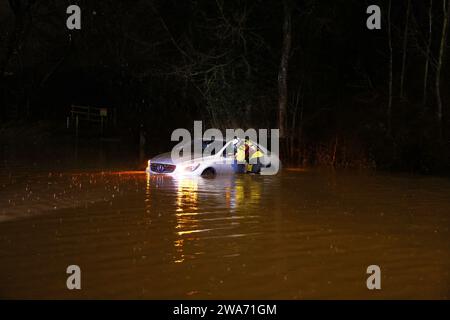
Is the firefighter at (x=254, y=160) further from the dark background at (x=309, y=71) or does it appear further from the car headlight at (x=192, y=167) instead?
the dark background at (x=309, y=71)

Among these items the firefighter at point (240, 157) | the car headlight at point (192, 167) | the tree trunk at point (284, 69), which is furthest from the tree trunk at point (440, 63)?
the car headlight at point (192, 167)

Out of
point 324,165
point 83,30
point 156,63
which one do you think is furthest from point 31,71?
point 324,165

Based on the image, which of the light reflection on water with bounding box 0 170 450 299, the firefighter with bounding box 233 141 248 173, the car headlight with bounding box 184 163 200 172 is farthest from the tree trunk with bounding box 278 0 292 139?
the light reflection on water with bounding box 0 170 450 299

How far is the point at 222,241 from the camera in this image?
922cm

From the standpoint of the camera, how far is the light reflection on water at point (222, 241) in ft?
22.9

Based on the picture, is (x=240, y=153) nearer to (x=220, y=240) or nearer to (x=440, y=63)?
(x=440, y=63)

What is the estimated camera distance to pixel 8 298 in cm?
639

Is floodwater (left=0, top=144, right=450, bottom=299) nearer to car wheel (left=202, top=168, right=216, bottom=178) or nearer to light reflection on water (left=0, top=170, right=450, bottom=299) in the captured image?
light reflection on water (left=0, top=170, right=450, bottom=299)

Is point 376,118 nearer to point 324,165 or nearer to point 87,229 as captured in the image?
point 324,165

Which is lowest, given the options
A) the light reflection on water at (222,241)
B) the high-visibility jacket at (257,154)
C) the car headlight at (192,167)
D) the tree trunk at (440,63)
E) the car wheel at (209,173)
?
the light reflection on water at (222,241)

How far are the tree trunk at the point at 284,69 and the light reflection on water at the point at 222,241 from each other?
1072cm

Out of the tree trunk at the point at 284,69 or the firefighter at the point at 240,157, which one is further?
the tree trunk at the point at 284,69

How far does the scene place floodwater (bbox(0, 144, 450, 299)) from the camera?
22.8ft

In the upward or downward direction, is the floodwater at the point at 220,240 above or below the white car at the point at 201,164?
below
